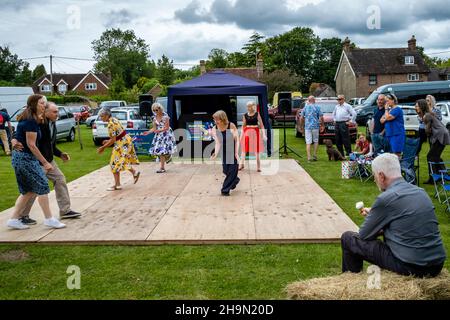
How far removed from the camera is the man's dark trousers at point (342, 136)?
46.1 feet

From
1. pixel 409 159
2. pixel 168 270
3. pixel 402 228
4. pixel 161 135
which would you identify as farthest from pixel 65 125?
pixel 402 228

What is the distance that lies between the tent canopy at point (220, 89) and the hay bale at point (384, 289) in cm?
1060

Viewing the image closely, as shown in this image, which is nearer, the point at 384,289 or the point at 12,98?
the point at 384,289

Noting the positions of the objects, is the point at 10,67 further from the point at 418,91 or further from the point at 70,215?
the point at 70,215

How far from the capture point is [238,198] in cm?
905

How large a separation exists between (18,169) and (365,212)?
4.55m

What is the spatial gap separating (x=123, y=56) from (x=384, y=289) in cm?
9338

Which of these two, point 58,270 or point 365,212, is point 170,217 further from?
point 365,212

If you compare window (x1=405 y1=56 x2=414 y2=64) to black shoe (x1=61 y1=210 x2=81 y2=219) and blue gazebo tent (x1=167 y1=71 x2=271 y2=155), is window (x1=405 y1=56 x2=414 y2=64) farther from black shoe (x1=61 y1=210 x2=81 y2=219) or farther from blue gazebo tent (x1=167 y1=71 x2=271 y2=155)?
black shoe (x1=61 y1=210 x2=81 y2=219)

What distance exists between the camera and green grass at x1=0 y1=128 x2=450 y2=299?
15.7ft

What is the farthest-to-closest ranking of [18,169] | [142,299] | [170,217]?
[170,217]
[18,169]
[142,299]

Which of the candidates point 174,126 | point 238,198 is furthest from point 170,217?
point 174,126

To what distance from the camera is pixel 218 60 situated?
288ft
